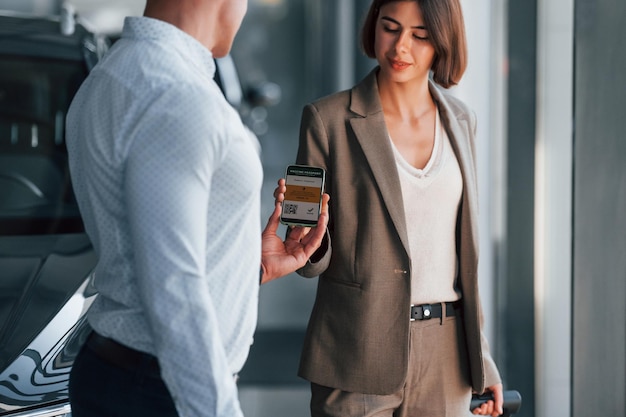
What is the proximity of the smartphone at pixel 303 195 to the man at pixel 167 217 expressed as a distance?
0.59m

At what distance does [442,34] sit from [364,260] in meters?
0.55

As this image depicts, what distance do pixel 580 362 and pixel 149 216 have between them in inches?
64.5

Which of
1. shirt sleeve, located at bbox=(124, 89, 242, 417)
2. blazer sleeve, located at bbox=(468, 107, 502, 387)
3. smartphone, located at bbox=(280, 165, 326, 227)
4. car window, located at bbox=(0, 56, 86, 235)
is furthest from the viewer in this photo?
car window, located at bbox=(0, 56, 86, 235)

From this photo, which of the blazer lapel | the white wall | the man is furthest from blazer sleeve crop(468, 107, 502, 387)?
the white wall

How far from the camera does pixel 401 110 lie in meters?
2.36

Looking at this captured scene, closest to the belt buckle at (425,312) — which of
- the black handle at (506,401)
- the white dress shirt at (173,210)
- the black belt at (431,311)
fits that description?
the black belt at (431,311)

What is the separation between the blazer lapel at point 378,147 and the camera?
7.15 feet

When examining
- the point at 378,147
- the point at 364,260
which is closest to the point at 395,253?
the point at 364,260

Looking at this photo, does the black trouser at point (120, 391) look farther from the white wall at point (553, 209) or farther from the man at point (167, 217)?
the white wall at point (553, 209)

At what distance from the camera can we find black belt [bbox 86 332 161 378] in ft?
4.82

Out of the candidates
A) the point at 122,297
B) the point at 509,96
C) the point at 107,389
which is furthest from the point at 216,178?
the point at 509,96

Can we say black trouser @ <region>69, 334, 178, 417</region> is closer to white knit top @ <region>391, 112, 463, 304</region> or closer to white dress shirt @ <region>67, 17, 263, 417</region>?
white dress shirt @ <region>67, 17, 263, 417</region>

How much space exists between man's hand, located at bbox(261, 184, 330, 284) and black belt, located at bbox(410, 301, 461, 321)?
0.29 meters

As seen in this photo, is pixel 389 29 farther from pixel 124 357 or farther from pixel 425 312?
pixel 124 357
